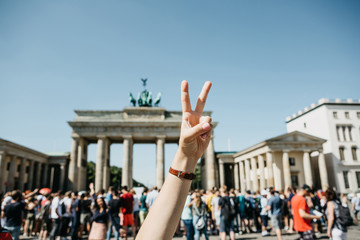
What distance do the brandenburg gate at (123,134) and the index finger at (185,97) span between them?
38.4 metres

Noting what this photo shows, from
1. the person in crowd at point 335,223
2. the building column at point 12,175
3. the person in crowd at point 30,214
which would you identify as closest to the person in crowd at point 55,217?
the person in crowd at point 30,214

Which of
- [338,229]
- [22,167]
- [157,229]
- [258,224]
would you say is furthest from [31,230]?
[22,167]

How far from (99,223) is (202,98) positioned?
24.3ft

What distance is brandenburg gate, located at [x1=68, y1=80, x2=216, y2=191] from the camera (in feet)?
129

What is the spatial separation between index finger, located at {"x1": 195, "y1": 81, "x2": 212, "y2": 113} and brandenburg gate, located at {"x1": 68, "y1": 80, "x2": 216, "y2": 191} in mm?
38286

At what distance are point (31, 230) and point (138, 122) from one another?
2873cm

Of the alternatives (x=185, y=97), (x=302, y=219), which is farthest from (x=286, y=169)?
(x=185, y=97)

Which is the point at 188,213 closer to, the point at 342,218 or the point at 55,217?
the point at 342,218

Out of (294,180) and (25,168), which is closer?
(25,168)

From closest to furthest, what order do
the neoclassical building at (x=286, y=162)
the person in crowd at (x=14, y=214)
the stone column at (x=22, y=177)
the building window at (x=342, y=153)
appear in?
1. the person in crowd at (x=14, y=214)
2. the stone column at (x=22, y=177)
3. the neoclassical building at (x=286, y=162)
4. the building window at (x=342, y=153)

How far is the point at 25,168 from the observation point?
3762 centimetres

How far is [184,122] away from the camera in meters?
1.60

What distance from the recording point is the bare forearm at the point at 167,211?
1.32 metres

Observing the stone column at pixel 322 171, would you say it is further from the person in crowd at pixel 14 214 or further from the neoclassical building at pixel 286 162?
the person in crowd at pixel 14 214
